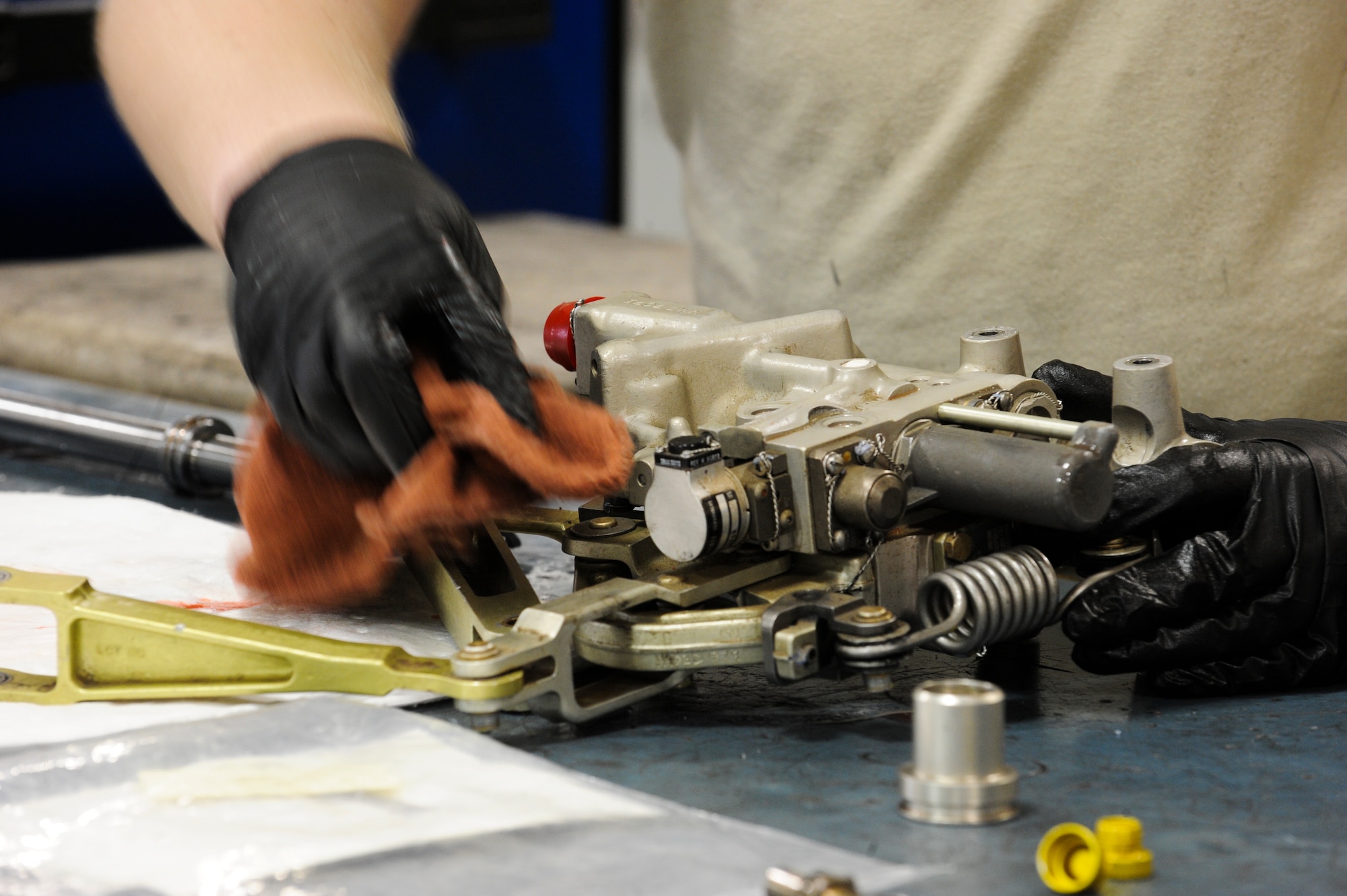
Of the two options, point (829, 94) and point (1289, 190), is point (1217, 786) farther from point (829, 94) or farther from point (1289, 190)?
point (829, 94)

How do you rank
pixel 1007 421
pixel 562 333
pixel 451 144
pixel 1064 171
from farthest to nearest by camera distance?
pixel 451 144
pixel 1064 171
pixel 562 333
pixel 1007 421

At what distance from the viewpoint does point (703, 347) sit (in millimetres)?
1113

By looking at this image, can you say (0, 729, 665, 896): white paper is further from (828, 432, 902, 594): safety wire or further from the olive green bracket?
(828, 432, 902, 594): safety wire

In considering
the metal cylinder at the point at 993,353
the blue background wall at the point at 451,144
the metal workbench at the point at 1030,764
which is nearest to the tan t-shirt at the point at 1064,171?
the metal cylinder at the point at 993,353

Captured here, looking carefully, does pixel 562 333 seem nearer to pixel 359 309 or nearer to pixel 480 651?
pixel 359 309

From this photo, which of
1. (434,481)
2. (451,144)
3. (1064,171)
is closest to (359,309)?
(434,481)

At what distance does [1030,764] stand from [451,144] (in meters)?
3.73

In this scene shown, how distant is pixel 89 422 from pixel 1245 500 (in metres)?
1.31

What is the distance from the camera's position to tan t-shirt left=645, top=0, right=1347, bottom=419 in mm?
1395

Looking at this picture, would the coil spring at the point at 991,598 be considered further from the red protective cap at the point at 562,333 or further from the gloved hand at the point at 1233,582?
the red protective cap at the point at 562,333

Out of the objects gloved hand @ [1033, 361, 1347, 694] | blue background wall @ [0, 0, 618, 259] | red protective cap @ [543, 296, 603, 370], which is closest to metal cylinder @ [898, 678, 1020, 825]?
gloved hand @ [1033, 361, 1347, 694]

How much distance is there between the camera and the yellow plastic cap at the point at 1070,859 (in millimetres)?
732

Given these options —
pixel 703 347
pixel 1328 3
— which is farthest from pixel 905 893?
pixel 1328 3

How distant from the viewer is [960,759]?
0.81 meters
